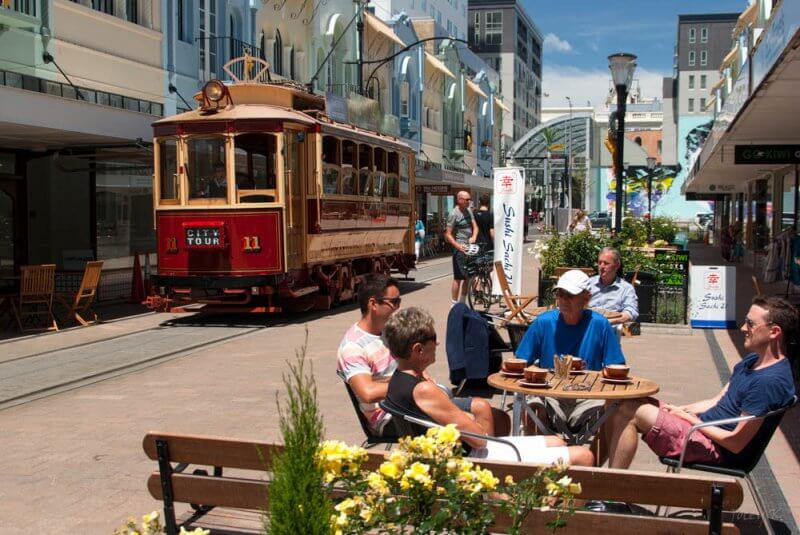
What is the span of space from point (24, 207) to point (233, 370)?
8638mm

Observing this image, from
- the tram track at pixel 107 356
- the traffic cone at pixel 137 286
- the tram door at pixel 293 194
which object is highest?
the tram door at pixel 293 194

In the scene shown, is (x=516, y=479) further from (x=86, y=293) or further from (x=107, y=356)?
(x=86, y=293)

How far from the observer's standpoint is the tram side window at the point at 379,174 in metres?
19.2

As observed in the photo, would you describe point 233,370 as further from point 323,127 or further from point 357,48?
point 357,48

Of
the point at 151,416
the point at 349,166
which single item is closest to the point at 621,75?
the point at 349,166

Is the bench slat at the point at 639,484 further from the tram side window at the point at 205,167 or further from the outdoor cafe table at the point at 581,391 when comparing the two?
the tram side window at the point at 205,167

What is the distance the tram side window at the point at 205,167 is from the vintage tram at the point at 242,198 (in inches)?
0.6

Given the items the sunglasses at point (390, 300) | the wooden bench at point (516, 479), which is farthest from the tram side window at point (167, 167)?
the wooden bench at point (516, 479)

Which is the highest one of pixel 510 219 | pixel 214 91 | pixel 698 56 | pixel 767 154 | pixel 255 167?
pixel 698 56

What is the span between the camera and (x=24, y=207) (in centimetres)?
1741

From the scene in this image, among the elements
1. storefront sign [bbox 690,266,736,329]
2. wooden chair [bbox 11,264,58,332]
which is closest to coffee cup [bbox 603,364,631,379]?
storefront sign [bbox 690,266,736,329]

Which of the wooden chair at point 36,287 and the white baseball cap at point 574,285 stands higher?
the white baseball cap at point 574,285

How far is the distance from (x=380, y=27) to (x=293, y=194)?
23136mm

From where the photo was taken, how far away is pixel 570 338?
6199 mm
